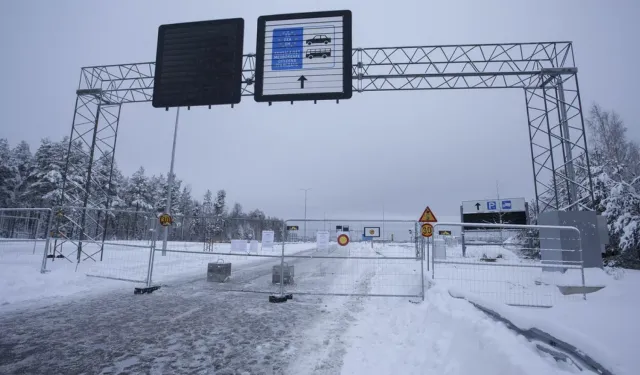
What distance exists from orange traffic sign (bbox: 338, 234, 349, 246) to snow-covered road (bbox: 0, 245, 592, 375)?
6.42 ft

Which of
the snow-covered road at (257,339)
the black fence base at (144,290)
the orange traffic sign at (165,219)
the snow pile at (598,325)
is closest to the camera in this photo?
the snow pile at (598,325)

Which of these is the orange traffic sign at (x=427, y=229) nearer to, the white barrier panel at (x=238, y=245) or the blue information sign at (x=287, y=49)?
the blue information sign at (x=287, y=49)

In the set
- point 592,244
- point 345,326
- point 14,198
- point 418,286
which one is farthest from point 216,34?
point 14,198

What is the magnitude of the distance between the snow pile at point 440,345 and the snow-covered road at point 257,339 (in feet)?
0.05

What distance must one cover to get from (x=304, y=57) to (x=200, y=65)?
3.45m

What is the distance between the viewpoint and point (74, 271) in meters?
11.4

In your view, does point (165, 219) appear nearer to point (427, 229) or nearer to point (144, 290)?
point (144, 290)

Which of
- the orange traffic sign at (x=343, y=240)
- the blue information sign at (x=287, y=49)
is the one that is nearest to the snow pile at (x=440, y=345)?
the orange traffic sign at (x=343, y=240)

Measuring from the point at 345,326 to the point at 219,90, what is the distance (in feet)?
26.3

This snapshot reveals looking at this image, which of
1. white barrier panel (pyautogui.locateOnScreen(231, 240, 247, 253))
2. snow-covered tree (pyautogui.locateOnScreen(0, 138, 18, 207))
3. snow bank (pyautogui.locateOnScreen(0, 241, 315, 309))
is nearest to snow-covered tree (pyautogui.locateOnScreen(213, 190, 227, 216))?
snow-covered tree (pyautogui.locateOnScreen(0, 138, 18, 207))

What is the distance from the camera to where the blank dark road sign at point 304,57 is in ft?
32.4

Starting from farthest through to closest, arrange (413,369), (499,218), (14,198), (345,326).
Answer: (14,198), (499,218), (345,326), (413,369)

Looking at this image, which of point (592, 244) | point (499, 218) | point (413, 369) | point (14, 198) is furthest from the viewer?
point (14, 198)

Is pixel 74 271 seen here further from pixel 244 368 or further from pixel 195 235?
pixel 244 368
